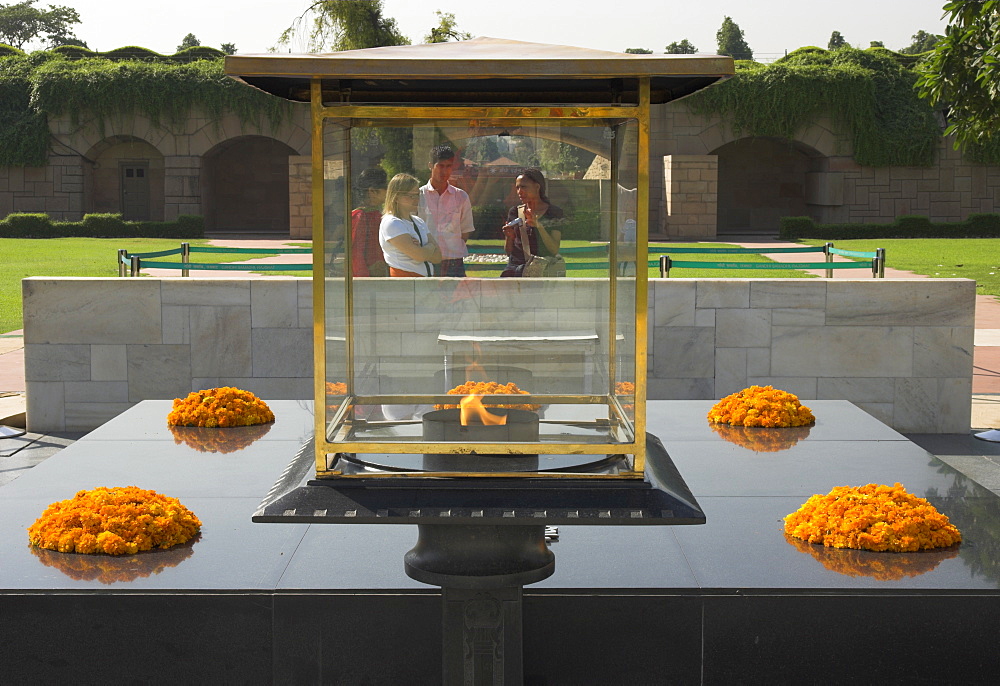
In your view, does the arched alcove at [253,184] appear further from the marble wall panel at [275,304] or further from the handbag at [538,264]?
the handbag at [538,264]

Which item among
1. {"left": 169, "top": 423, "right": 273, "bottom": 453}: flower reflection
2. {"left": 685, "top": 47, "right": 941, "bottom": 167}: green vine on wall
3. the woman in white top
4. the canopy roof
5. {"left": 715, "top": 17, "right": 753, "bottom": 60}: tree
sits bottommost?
{"left": 169, "top": 423, "right": 273, "bottom": 453}: flower reflection

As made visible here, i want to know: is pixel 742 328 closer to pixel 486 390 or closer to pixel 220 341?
pixel 220 341

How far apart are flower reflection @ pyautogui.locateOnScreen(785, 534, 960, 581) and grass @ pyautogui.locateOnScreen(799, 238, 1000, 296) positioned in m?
12.9

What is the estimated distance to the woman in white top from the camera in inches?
133

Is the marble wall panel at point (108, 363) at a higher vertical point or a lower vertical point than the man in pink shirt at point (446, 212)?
lower

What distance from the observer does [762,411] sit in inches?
237

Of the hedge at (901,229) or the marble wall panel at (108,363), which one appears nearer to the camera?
the marble wall panel at (108,363)

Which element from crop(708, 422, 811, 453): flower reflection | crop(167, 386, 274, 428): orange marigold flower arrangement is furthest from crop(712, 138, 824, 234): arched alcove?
crop(167, 386, 274, 428): orange marigold flower arrangement

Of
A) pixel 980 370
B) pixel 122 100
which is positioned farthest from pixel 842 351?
pixel 122 100


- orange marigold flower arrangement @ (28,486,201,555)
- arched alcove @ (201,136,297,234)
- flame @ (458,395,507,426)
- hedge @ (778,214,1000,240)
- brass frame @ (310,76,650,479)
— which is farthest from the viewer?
arched alcove @ (201,136,297,234)

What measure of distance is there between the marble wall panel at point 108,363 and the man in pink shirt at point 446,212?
5.05 meters

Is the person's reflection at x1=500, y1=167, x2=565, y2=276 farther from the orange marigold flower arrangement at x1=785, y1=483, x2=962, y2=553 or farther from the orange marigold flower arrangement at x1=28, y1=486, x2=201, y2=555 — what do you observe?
the orange marigold flower arrangement at x1=28, y1=486, x2=201, y2=555

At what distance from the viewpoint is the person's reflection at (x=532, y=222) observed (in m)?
3.49

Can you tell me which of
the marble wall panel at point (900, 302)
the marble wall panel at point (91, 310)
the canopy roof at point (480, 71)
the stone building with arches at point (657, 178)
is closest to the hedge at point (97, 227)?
the stone building with arches at point (657, 178)
